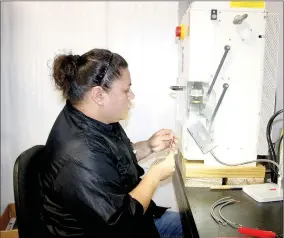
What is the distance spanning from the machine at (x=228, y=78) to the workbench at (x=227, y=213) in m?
0.16

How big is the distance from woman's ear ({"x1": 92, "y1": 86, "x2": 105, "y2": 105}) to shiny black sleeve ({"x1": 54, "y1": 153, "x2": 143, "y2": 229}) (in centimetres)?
20

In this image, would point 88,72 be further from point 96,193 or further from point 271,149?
A: point 271,149

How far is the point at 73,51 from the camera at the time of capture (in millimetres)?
1684

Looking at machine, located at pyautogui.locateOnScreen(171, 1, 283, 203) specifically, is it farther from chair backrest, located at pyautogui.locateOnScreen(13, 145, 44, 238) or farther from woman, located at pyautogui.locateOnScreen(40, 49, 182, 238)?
chair backrest, located at pyautogui.locateOnScreen(13, 145, 44, 238)

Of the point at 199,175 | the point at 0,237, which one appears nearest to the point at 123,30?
the point at 199,175

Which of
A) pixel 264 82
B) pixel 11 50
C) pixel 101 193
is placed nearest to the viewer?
pixel 101 193

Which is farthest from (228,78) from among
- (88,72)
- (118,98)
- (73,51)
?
(73,51)

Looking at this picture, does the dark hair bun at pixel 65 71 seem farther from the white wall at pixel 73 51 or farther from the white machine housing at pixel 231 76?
the white wall at pixel 73 51

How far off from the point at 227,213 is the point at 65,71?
2.46 ft

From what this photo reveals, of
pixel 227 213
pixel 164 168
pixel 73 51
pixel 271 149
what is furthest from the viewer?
pixel 73 51

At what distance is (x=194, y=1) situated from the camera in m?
1.08

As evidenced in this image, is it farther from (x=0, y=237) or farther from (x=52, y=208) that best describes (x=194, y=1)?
(x=0, y=237)

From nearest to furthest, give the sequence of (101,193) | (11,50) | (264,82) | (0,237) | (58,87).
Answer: (101,193)
(58,87)
(264,82)
(0,237)
(11,50)

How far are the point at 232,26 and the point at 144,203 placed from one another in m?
0.75
